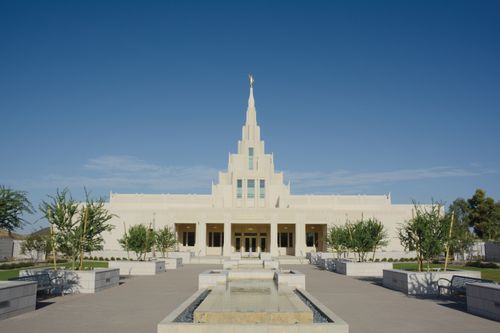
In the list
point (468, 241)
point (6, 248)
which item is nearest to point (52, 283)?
point (6, 248)

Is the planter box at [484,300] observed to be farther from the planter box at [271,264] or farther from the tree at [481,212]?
the tree at [481,212]

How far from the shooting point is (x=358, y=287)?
1878 cm

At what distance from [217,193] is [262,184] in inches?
264

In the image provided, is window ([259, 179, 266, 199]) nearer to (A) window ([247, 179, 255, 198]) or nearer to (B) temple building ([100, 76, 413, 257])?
(B) temple building ([100, 76, 413, 257])

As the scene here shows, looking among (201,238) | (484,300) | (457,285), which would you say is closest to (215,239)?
(201,238)

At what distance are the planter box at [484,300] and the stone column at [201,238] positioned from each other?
4004 cm

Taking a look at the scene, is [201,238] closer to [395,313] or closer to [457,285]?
[457,285]

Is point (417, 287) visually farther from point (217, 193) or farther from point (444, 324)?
point (217, 193)

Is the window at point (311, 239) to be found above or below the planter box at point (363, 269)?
above

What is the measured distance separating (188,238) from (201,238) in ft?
17.6

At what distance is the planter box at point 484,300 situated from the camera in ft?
36.5

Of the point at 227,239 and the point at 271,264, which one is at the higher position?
the point at 227,239

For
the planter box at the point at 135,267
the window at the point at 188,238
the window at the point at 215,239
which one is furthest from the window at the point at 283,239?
the planter box at the point at 135,267

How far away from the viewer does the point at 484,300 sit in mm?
11602
